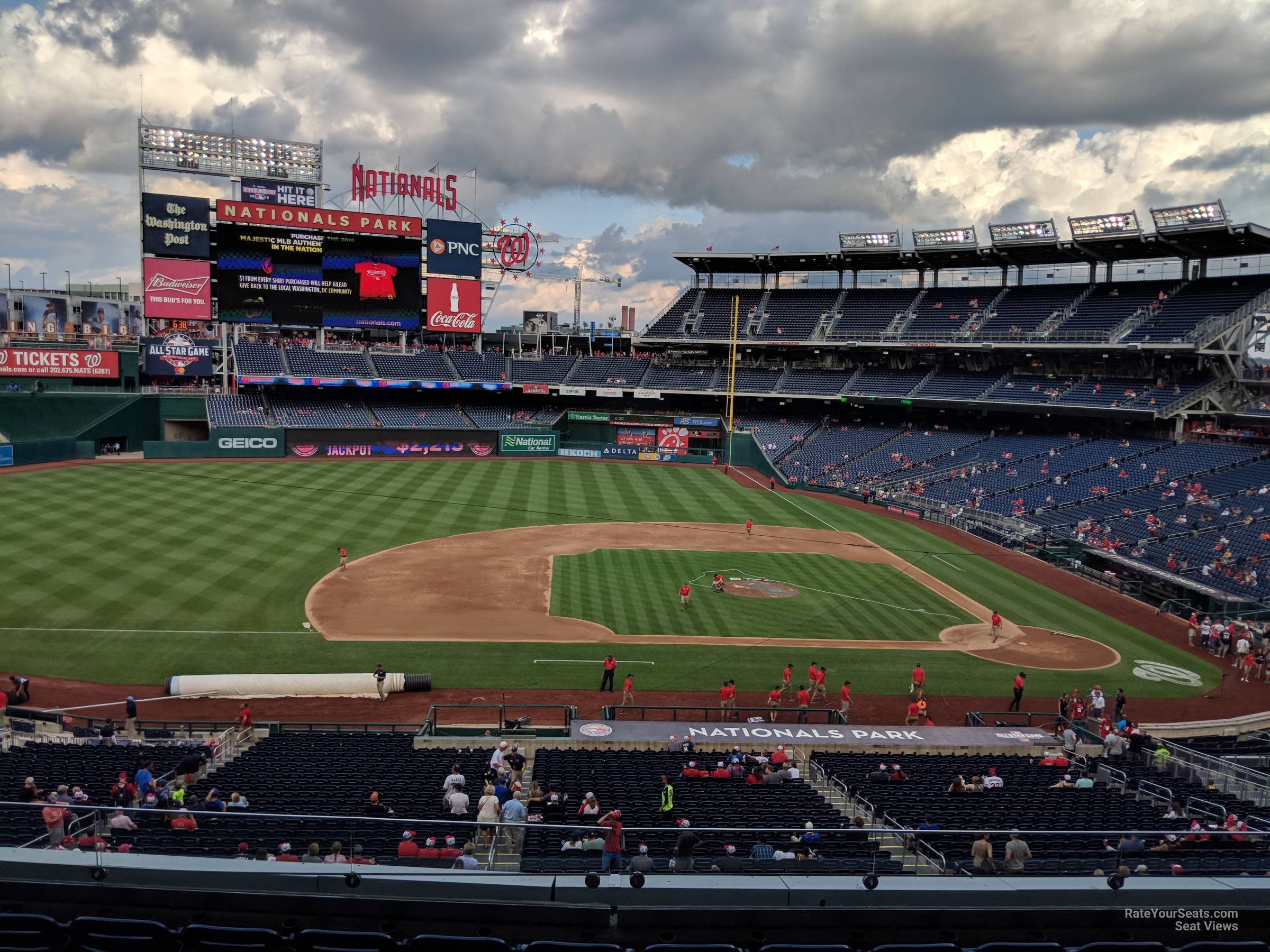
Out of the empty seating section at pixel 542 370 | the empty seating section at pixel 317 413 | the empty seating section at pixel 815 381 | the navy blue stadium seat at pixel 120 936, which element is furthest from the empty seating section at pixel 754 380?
the navy blue stadium seat at pixel 120 936

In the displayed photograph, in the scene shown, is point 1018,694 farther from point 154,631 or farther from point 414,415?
point 414,415

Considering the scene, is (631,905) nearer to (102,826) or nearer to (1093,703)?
(102,826)

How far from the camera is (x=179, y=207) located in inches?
2440

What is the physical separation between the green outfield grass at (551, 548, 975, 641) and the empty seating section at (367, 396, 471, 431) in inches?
1383

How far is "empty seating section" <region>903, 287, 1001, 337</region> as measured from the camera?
6706 cm

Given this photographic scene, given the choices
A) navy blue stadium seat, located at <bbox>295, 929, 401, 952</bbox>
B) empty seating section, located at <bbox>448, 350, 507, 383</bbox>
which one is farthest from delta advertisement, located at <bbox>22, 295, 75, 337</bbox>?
navy blue stadium seat, located at <bbox>295, 929, 401, 952</bbox>

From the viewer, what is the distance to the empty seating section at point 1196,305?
51875 mm

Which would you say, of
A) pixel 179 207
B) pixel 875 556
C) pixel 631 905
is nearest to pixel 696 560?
pixel 875 556

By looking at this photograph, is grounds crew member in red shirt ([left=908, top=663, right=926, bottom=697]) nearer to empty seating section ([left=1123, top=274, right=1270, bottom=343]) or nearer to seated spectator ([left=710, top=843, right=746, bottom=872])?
seated spectator ([left=710, top=843, right=746, bottom=872])

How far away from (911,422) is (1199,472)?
A: 25.3 metres

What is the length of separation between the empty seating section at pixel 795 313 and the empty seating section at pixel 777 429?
729 cm

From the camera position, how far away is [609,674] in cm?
2380

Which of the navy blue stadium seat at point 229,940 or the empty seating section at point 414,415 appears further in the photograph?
the empty seating section at point 414,415

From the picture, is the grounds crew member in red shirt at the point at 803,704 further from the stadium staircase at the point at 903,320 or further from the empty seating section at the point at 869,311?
the empty seating section at the point at 869,311
